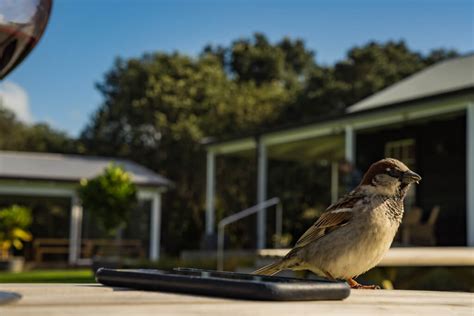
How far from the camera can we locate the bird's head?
6.69 feet

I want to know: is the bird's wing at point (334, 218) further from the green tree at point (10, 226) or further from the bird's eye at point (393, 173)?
the green tree at point (10, 226)

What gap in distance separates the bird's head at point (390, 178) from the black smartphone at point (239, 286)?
3.33 feet

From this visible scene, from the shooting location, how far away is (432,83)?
13.4 m

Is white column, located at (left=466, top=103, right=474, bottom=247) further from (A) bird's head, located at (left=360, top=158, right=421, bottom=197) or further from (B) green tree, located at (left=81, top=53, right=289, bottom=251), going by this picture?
(B) green tree, located at (left=81, top=53, right=289, bottom=251)

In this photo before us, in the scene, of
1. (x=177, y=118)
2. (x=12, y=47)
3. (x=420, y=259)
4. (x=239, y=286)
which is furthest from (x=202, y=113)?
(x=239, y=286)

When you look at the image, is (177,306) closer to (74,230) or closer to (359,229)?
(359,229)

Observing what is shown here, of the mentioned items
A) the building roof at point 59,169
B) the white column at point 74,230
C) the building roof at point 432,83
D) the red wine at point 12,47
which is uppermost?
the building roof at point 432,83

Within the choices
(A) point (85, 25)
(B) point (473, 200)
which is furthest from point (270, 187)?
(A) point (85, 25)

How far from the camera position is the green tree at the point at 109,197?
1521 centimetres

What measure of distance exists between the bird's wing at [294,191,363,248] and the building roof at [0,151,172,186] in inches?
644

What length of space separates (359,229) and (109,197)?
44.8ft

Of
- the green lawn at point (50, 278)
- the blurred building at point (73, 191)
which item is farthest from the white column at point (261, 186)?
the blurred building at point (73, 191)

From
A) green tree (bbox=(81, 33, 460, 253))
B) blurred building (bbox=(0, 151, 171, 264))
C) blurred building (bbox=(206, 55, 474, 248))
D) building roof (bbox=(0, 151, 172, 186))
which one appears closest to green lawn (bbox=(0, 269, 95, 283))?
blurred building (bbox=(206, 55, 474, 248))

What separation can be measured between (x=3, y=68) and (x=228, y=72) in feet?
114
